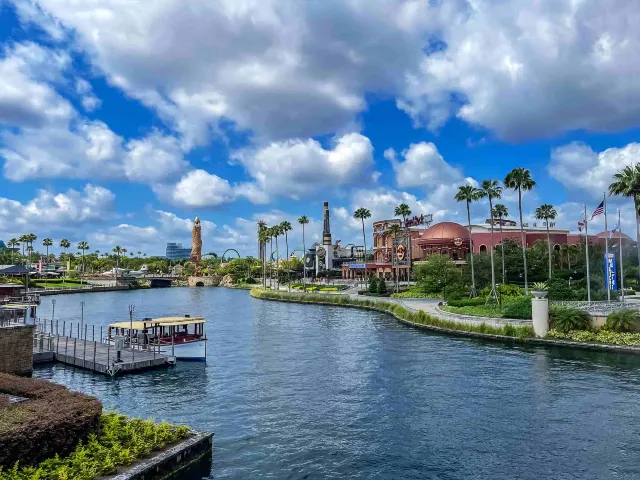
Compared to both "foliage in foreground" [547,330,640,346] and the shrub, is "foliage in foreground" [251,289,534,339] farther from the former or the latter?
the shrub

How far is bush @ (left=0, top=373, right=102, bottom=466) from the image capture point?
1722cm

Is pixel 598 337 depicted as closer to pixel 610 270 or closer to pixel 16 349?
pixel 610 270

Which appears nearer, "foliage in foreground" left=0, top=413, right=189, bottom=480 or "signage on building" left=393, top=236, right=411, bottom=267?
"foliage in foreground" left=0, top=413, right=189, bottom=480

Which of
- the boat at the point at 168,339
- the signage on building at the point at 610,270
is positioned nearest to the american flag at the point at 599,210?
the signage on building at the point at 610,270

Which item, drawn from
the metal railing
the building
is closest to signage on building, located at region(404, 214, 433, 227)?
the building

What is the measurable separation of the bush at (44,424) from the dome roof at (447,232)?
4825 inches

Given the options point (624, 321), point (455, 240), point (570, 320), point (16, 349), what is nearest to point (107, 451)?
point (16, 349)

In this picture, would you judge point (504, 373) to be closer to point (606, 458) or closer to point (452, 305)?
point (606, 458)

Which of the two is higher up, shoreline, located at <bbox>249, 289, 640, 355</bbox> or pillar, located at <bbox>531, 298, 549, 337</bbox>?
pillar, located at <bbox>531, 298, 549, 337</bbox>

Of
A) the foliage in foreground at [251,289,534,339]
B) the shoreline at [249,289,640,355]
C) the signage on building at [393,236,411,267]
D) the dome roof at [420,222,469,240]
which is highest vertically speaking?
the dome roof at [420,222,469,240]

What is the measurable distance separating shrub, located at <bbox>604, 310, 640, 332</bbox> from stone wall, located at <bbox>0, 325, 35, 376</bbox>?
5291cm

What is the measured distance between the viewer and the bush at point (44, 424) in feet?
56.5

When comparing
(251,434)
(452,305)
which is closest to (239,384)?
(251,434)

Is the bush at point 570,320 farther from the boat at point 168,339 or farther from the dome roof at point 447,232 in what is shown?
the dome roof at point 447,232
